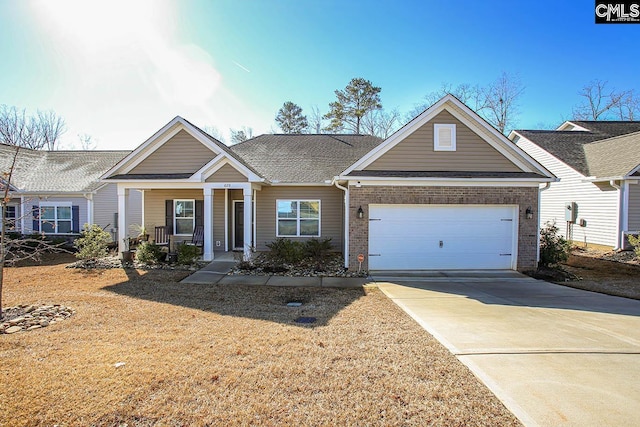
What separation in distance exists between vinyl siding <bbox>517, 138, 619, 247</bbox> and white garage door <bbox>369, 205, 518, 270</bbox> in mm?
7310

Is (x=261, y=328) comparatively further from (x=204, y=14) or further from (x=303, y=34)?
(x=303, y=34)

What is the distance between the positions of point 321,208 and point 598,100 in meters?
35.8

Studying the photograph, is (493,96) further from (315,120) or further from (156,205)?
(156,205)

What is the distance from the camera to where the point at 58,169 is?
1877 cm

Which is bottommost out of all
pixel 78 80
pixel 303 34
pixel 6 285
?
pixel 6 285

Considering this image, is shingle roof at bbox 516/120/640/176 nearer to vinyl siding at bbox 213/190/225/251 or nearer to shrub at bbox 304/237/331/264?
shrub at bbox 304/237/331/264

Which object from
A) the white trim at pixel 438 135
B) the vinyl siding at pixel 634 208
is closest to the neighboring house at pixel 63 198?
the white trim at pixel 438 135

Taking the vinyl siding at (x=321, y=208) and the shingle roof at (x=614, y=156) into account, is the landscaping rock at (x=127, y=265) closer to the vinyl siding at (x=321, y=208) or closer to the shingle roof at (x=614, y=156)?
the vinyl siding at (x=321, y=208)

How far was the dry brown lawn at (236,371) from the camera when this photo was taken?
317cm

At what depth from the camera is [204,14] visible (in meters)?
10.3

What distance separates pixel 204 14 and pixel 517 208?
37.8ft

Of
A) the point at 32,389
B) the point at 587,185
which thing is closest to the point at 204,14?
the point at 32,389

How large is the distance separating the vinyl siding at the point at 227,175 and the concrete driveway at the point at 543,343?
6.45m

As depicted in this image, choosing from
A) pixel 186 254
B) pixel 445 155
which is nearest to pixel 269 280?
pixel 186 254
